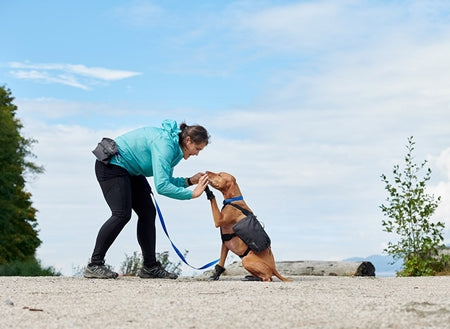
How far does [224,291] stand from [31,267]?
1962cm

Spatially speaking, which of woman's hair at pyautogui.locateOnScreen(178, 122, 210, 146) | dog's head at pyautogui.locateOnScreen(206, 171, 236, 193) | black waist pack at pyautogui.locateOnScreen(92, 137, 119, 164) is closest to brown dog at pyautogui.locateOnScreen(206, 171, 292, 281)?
dog's head at pyautogui.locateOnScreen(206, 171, 236, 193)

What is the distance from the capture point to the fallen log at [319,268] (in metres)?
13.5

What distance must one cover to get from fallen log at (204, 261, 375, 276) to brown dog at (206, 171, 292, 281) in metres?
4.25


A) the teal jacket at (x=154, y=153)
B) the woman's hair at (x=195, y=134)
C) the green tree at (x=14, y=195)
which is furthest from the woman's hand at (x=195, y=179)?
the green tree at (x=14, y=195)

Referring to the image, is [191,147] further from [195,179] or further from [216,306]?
[216,306]

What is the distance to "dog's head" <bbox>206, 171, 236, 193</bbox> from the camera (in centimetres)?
931

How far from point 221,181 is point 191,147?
2.13 feet

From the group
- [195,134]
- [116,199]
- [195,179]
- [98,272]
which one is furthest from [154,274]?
[195,134]

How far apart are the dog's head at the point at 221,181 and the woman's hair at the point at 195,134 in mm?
461

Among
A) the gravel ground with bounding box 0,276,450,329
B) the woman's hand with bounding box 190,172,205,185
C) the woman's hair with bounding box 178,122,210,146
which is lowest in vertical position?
the gravel ground with bounding box 0,276,450,329

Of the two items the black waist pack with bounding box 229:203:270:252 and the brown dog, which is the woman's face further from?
the black waist pack with bounding box 229:203:270:252

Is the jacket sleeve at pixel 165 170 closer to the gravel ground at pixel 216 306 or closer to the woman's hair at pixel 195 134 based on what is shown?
the woman's hair at pixel 195 134

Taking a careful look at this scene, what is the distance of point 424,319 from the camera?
6066 mm

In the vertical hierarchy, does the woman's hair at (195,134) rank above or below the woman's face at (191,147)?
above
